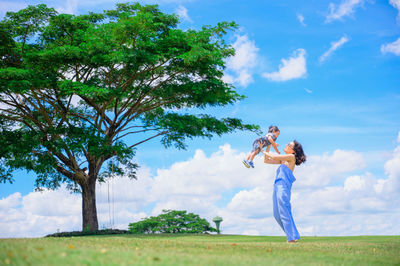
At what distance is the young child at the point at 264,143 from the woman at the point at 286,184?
340mm

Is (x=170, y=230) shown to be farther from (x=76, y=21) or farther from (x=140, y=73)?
(x=76, y=21)

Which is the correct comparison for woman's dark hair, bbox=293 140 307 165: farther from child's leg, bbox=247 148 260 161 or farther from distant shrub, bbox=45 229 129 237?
distant shrub, bbox=45 229 129 237

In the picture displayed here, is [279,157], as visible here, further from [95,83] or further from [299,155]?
[95,83]

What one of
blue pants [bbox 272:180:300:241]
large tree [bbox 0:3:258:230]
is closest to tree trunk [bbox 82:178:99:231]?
large tree [bbox 0:3:258:230]

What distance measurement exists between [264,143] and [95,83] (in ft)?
38.9

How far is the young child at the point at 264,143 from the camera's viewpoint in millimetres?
12102

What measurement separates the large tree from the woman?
8531 millimetres

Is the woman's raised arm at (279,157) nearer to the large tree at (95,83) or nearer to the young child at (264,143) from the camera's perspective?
the young child at (264,143)

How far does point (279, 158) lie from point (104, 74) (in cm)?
1402

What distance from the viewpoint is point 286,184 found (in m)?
11.7

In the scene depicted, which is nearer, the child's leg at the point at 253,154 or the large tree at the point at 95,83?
the child's leg at the point at 253,154

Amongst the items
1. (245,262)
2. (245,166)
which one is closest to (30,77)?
(245,166)

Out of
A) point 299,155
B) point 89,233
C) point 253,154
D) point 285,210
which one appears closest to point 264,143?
point 253,154

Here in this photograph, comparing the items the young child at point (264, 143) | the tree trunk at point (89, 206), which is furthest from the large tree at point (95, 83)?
the young child at point (264, 143)
